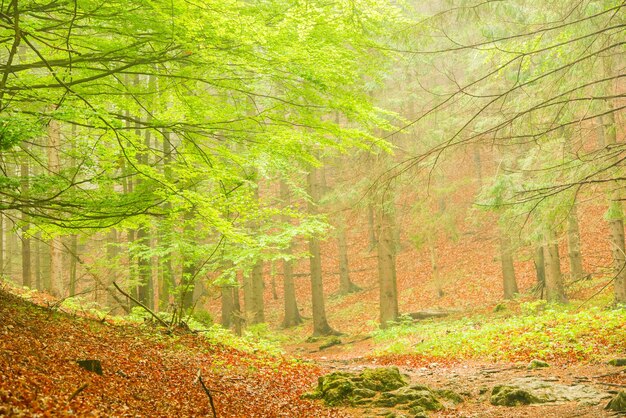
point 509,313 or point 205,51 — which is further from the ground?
point 205,51

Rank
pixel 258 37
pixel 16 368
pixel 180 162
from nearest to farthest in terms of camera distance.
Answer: pixel 16 368
pixel 258 37
pixel 180 162

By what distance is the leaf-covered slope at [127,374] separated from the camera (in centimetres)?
523

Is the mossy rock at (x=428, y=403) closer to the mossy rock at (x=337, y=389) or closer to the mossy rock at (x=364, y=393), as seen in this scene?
the mossy rock at (x=364, y=393)

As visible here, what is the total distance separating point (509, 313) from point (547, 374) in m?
8.82

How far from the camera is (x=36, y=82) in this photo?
22.4ft

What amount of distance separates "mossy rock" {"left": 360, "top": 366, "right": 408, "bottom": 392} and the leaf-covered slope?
1.18 m

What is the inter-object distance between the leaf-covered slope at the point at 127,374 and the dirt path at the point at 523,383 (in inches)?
75.1

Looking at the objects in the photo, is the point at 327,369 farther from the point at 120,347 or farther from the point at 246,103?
the point at 246,103

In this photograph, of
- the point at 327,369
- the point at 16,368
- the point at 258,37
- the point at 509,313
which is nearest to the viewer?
the point at 16,368

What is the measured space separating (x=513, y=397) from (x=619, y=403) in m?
1.63

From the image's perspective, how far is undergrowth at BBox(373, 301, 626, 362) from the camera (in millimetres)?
10133

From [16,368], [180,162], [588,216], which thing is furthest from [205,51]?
[588,216]

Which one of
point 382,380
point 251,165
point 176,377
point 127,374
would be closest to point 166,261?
point 176,377

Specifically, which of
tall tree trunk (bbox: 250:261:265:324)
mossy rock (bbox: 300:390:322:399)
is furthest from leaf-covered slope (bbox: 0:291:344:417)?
tall tree trunk (bbox: 250:261:265:324)
